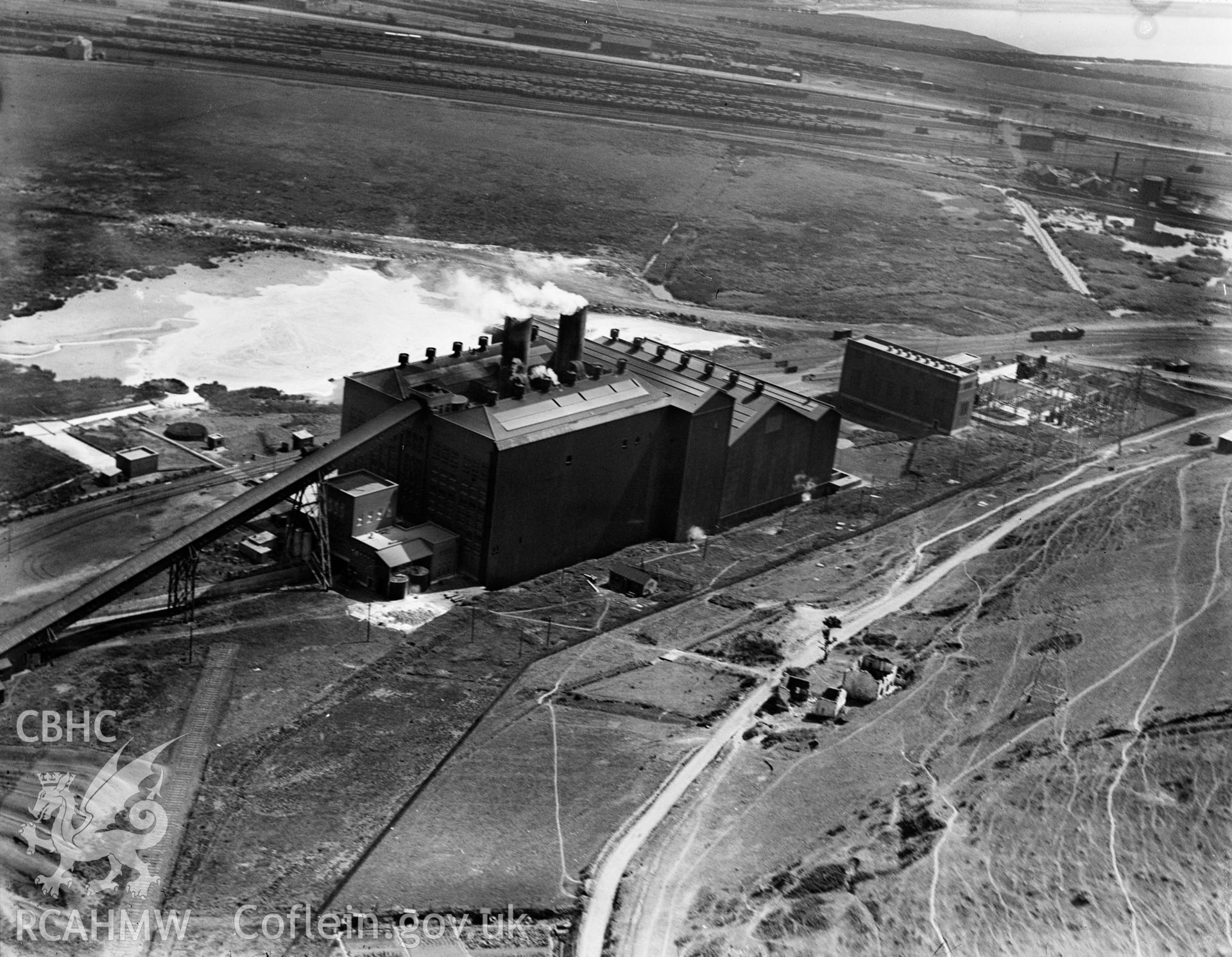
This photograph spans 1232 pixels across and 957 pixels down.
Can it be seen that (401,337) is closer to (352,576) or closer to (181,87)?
(352,576)

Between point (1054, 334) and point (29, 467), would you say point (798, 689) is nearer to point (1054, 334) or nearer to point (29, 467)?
point (29, 467)

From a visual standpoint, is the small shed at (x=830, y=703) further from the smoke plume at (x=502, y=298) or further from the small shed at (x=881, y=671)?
the smoke plume at (x=502, y=298)

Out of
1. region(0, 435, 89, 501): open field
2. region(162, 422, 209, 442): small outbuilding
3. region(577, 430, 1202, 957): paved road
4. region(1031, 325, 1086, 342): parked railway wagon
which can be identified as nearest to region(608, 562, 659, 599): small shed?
region(577, 430, 1202, 957): paved road

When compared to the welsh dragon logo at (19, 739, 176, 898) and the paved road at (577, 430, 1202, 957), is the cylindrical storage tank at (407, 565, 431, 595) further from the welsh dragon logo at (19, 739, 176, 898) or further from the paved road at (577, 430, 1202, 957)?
the welsh dragon logo at (19, 739, 176, 898)

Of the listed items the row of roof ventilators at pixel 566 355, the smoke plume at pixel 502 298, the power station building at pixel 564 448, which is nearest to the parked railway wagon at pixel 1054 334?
the smoke plume at pixel 502 298

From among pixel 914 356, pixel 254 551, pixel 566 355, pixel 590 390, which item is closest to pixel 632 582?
pixel 590 390

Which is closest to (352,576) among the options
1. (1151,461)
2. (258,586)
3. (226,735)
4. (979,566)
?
(258,586)
